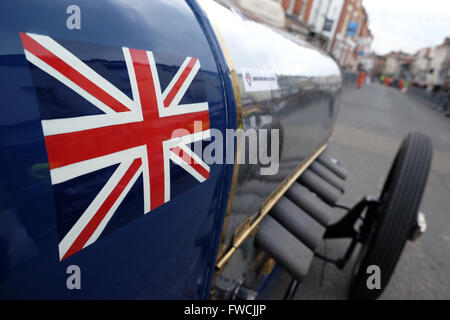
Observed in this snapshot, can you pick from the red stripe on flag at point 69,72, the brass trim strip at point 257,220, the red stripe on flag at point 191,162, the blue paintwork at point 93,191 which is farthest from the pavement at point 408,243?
the red stripe on flag at point 69,72

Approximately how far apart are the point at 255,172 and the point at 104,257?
0.62 metres

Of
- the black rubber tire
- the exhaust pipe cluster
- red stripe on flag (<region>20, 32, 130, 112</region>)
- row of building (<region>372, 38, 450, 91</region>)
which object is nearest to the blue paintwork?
red stripe on flag (<region>20, 32, 130, 112</region>)

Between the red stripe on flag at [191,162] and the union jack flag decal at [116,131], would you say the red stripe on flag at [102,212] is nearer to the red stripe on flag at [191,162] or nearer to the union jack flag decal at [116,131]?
the union jack flag decal at [116,131]

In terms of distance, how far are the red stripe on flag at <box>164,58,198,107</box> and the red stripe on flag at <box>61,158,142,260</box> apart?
0.47 feet

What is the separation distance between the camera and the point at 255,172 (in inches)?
41.8

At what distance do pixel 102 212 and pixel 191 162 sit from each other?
0.82 ft

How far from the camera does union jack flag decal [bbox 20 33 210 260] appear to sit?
0.44 m

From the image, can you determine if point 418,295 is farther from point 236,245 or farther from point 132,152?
point 132,152

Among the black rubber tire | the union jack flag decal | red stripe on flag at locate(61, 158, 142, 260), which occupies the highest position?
the union jack flag decal

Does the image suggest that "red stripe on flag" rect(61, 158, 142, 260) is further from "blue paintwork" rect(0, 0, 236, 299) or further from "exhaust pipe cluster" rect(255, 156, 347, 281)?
"exhaust pipe cluster" rect(255, 156, 347, 281)

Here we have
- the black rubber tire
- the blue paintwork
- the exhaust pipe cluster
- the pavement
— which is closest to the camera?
the blue paintwork

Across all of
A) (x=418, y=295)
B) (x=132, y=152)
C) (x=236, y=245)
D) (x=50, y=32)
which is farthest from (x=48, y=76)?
(x=418, y=295)

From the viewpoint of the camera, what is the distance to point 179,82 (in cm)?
64

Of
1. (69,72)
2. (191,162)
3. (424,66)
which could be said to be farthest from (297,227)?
(424,66)
